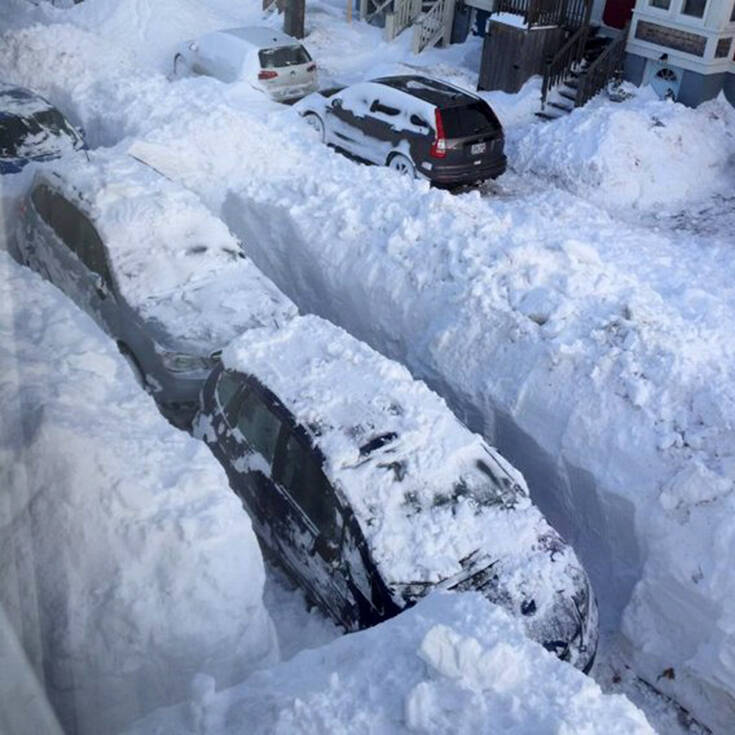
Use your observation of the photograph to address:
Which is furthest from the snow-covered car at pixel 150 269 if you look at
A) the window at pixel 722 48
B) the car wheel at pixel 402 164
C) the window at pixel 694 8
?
the window at pixel 694 8

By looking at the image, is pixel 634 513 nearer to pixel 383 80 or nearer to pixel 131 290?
pixel 131 290

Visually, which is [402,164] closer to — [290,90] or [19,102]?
[290,90]

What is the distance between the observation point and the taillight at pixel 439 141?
521 inches

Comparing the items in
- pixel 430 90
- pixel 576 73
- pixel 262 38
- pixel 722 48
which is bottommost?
pixel 576 73

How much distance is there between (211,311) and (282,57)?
415 inches

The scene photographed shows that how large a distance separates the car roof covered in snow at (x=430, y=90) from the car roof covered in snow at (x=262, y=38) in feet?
12.0

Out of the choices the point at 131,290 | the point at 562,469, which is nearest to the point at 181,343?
the point at 131,290

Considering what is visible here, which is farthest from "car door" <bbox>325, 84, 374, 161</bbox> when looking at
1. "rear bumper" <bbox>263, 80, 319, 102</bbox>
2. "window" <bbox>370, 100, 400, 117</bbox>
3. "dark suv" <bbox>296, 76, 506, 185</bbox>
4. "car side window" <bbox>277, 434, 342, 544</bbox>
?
"car side window" <bbox>277, 434, 342, 544</bbox>

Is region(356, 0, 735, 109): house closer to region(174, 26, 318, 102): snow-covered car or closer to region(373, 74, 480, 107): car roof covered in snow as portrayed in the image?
region(373, 74, 480, 107): car roof covered in snow

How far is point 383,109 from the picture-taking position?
1403 centimetres

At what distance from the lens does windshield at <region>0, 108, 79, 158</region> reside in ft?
37.9

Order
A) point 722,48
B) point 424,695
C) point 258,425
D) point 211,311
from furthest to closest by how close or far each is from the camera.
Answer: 1. point 722,48
2. point 211,311
3. point 258,425
4. point 424,695

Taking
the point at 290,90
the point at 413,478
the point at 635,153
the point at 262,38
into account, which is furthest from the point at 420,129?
the point at 413,478

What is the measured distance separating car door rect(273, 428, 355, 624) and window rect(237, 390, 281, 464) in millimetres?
128
